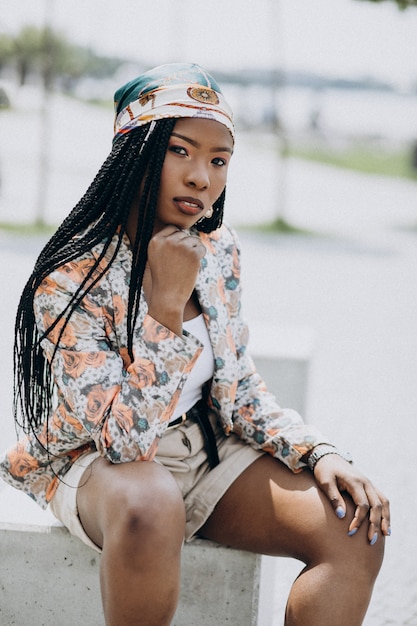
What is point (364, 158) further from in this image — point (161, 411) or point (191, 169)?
point (161, 411)

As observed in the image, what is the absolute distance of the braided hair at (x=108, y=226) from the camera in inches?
102

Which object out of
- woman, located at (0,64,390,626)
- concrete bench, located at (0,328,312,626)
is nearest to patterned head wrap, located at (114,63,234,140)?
woman, located at (0,64,390,626)

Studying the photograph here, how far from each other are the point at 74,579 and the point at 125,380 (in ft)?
2.42

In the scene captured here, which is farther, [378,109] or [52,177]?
[378,109]

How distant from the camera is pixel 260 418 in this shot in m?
2.90

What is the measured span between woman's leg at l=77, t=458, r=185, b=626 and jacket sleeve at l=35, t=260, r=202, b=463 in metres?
0.12

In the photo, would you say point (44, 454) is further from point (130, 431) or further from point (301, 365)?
point (301, 365)

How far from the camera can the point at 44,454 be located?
2.68 meters

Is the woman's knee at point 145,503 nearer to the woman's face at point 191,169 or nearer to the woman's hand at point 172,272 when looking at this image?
the woman's hand at point 172,272

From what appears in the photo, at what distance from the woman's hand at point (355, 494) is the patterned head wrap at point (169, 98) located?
102 cm

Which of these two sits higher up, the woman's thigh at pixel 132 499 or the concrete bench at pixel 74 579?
the woman's thigh at pixel 132 499

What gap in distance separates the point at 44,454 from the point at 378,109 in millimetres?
57814

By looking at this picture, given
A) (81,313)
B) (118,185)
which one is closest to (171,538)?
(81,313)

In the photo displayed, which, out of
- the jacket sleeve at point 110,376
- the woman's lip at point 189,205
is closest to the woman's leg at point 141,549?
the jacket sleeve at point 110,376
